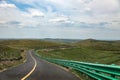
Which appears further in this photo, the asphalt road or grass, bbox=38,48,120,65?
grass, bbox=38,48,120,65

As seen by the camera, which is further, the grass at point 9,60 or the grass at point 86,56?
the grass at point 86,56

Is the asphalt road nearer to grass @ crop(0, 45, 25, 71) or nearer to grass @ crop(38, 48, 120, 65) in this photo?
grass @ crop(0, 45, 25, 71)

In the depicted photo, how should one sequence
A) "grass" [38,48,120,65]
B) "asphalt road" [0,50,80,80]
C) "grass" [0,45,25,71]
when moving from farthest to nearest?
"grass" [38,48,120,65] < "grass" [0,45,25,71] < "asphalt road" [0,50,80,80]

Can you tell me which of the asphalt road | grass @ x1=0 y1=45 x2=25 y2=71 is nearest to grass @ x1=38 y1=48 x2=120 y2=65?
grass @ x1=0 y1=45 x2=25 y2=71

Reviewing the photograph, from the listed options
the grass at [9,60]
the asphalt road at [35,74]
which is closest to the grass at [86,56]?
the grass at [9,60]

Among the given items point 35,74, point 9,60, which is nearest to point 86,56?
point 9,60

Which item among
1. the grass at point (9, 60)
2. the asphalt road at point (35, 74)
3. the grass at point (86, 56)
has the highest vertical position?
the asphalt road at point (35, 74)

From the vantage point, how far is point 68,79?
15688 millimetres

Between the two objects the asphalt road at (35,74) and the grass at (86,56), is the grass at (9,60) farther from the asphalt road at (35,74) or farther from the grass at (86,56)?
the grass at (86,56)

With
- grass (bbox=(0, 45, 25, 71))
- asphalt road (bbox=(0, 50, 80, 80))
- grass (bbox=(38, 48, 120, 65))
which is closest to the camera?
asphalt road (bbox=(0, 50, 80, 80))

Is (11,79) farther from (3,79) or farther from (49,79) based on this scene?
(49,79)

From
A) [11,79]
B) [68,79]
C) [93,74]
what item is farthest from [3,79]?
[93,74]

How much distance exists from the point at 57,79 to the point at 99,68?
3226mm

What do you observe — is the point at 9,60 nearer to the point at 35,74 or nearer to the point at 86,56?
the point at 35,74
